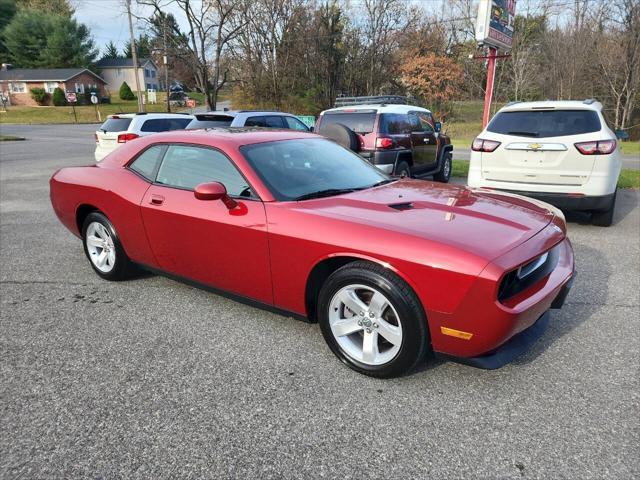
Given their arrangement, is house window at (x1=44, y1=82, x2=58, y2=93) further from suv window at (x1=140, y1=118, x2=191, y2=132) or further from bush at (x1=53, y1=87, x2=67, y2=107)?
suv window at (x1=140, y1=118, x2=191, y2=132)

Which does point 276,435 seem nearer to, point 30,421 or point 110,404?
point 110,404

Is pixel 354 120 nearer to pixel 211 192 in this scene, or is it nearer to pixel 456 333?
pixel 211 192

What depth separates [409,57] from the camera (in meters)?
34.4

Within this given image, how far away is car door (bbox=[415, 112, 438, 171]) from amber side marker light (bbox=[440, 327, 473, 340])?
7601mm

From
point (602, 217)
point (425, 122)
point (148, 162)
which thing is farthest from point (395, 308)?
point (425, 122)

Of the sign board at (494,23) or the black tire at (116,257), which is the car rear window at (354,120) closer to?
the black tire at (116,257)

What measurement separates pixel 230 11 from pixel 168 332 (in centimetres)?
3096

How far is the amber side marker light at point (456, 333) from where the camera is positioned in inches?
95.6

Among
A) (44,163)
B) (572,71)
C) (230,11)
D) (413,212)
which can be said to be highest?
(230,11)

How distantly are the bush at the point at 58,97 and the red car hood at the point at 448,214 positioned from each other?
221 feet

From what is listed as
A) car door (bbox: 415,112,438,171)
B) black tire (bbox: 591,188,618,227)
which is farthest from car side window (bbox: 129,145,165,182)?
car door (bbox: 415,112,438,171)

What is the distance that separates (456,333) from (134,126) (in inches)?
419

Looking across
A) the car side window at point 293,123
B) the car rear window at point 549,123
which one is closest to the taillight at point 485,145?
the car rear window at point 549,123

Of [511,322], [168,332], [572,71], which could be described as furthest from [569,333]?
[572,71]
